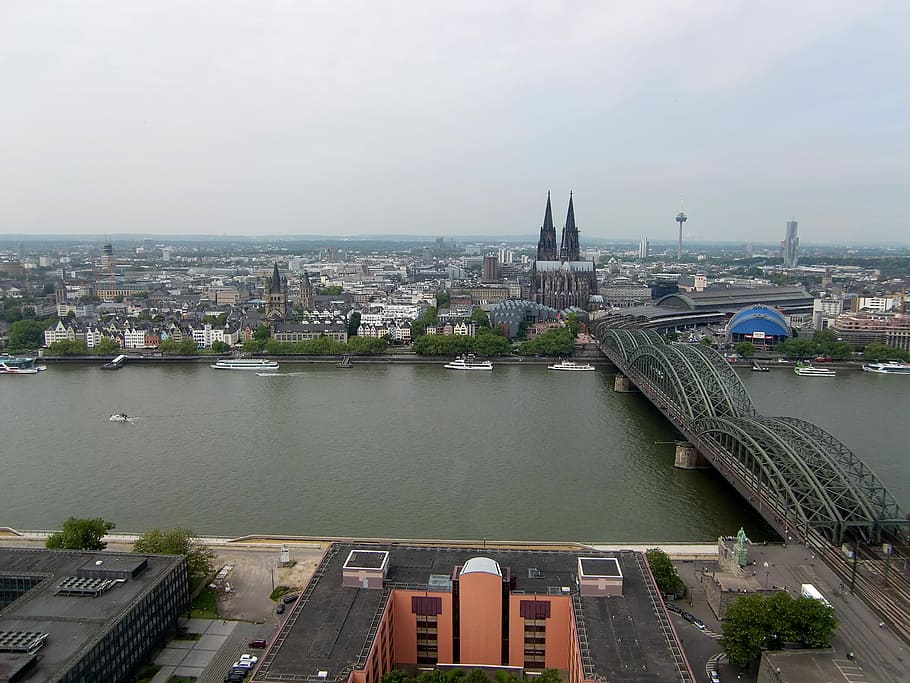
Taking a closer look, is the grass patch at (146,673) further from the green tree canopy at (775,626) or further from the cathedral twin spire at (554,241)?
the cathedral twin spire at (554,241)

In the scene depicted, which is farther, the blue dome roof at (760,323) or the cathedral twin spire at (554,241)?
Result: the cathedral twin spire at (554,241)

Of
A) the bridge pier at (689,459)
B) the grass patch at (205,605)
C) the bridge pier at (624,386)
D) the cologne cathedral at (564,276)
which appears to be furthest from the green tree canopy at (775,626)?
the cologne cathedral at (564,276)

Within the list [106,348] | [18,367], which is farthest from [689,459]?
[106,348]

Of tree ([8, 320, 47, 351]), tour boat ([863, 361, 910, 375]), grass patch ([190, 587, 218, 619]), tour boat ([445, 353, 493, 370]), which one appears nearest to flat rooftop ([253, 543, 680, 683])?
grass patch ([190, 587, 218, 619])

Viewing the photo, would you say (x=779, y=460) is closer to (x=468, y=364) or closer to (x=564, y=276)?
(x=468, y=364)

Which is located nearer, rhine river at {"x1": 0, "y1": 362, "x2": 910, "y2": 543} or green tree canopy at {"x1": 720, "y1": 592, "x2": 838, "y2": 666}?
green tree canopy at {"x1": 720, "y1": 592, "x2": 838, "y2": 666}

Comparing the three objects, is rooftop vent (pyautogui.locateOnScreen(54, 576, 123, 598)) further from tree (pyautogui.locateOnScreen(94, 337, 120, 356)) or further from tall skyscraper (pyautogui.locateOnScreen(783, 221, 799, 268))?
tall skyscraper (pyautogui.locateOnScreen(783, 221, 799, 268))
